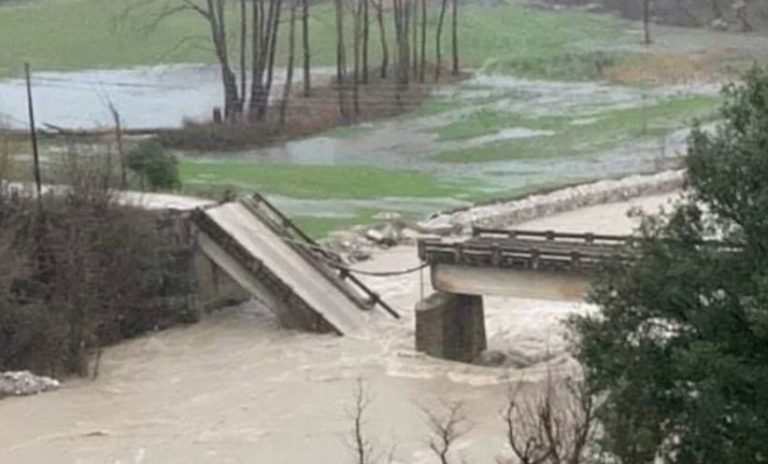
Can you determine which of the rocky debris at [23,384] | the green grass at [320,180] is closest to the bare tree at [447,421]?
the rocky debris at [23,384]

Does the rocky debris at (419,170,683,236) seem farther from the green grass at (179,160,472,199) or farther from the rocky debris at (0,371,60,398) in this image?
the rocky debris at (0,371,60,398)

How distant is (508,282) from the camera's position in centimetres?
4331

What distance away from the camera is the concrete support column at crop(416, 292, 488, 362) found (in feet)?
144

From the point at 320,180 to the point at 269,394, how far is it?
26.4 meters

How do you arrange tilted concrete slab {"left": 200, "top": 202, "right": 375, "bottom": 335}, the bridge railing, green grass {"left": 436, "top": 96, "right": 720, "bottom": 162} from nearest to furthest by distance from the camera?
tilted concrete slab {"left": 200, "top": 202, "right": 375, "bottom": 335} → the bridge railing → green grass {"left": 436, "top": 96, "right": 720, "bottom": 162}

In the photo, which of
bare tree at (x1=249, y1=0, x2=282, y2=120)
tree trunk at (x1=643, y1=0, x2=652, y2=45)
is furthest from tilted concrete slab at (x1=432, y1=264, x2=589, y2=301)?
tree trunk at (x1=643, y1=0, x2=652, y2=45)

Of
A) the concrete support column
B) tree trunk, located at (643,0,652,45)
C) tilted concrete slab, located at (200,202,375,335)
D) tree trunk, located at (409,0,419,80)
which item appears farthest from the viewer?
tree trunk, located at (643,0,652,45)

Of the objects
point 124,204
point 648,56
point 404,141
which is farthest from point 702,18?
point 124,204

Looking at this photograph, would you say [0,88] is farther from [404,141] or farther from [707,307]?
[707,307]

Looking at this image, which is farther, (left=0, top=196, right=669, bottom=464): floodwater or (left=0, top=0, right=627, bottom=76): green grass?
(left=0, top=0, right=627, bottom=76): green grass

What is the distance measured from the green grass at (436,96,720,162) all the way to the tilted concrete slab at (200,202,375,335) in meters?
23.8

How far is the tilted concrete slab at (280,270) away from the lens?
47.5m

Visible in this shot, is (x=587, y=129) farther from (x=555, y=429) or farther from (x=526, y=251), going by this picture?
(x=555, y=429)

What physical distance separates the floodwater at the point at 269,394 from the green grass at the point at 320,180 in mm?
14256
